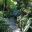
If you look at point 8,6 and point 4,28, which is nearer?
point 4,28

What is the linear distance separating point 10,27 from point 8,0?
69 cm

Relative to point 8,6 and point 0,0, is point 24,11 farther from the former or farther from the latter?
point 0,0

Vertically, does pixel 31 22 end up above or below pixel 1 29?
above

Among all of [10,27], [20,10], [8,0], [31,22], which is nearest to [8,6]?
[8,0]

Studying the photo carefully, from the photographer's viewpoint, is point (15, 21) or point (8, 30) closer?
point (8, 30)

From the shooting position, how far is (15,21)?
2.02 meters

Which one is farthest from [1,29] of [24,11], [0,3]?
[0,3]

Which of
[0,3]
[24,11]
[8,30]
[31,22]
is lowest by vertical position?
[8,30]

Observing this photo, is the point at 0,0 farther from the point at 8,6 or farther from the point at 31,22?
the point at 31,22

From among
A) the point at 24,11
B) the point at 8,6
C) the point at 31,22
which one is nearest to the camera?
the point at 31,22

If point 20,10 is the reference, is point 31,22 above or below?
below

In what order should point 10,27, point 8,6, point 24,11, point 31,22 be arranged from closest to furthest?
1. point 31,22
2. point 10,27
3. point 24,11
4. point 8,6

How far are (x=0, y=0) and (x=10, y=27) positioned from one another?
760 millimetres

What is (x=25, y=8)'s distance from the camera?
2031 millimetres
